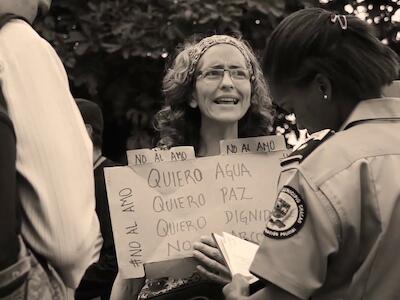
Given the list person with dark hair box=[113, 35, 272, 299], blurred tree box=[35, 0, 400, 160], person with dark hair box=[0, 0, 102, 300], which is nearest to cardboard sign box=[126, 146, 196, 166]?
person with dark hair box=[113, 35, 272, 299]

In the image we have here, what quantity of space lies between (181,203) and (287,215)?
0.98 metres

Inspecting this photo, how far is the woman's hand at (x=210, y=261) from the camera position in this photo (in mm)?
2730

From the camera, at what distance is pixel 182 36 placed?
553 centimetres

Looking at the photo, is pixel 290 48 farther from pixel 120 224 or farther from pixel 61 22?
pixel 61 22

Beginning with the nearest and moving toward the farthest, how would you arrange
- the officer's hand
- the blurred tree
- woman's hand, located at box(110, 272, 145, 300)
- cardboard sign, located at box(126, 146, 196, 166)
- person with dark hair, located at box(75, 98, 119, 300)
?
A: the officer's hand → cardboard sign, located at box(126, 146, 196, 166) → woman's hand, located at box(110, 272, 145, 300) → person with dark hair, located at box(75, 98, 119, 300) → the blurred tree

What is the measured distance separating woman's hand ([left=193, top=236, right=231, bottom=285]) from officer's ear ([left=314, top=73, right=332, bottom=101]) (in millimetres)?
799

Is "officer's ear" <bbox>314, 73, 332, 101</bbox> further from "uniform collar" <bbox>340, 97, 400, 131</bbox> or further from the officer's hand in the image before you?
the officer's hand

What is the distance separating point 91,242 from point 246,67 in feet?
5.54

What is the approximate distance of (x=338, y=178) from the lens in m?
1.92

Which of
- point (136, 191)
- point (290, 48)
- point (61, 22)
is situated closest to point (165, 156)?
point (136, 191)

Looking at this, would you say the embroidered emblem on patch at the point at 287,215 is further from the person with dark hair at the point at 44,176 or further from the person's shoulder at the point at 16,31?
the person's shoulder at the point at 16,31

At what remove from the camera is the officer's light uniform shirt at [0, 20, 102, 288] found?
5.47 ft

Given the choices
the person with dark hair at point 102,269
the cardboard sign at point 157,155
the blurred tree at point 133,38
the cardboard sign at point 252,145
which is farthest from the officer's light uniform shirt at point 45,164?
the blurred tree at point 133,38

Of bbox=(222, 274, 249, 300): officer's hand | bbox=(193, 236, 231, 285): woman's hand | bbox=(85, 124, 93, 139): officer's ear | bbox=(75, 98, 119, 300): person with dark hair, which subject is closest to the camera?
bbox=(222, 274, 249, 300): officer's hand
